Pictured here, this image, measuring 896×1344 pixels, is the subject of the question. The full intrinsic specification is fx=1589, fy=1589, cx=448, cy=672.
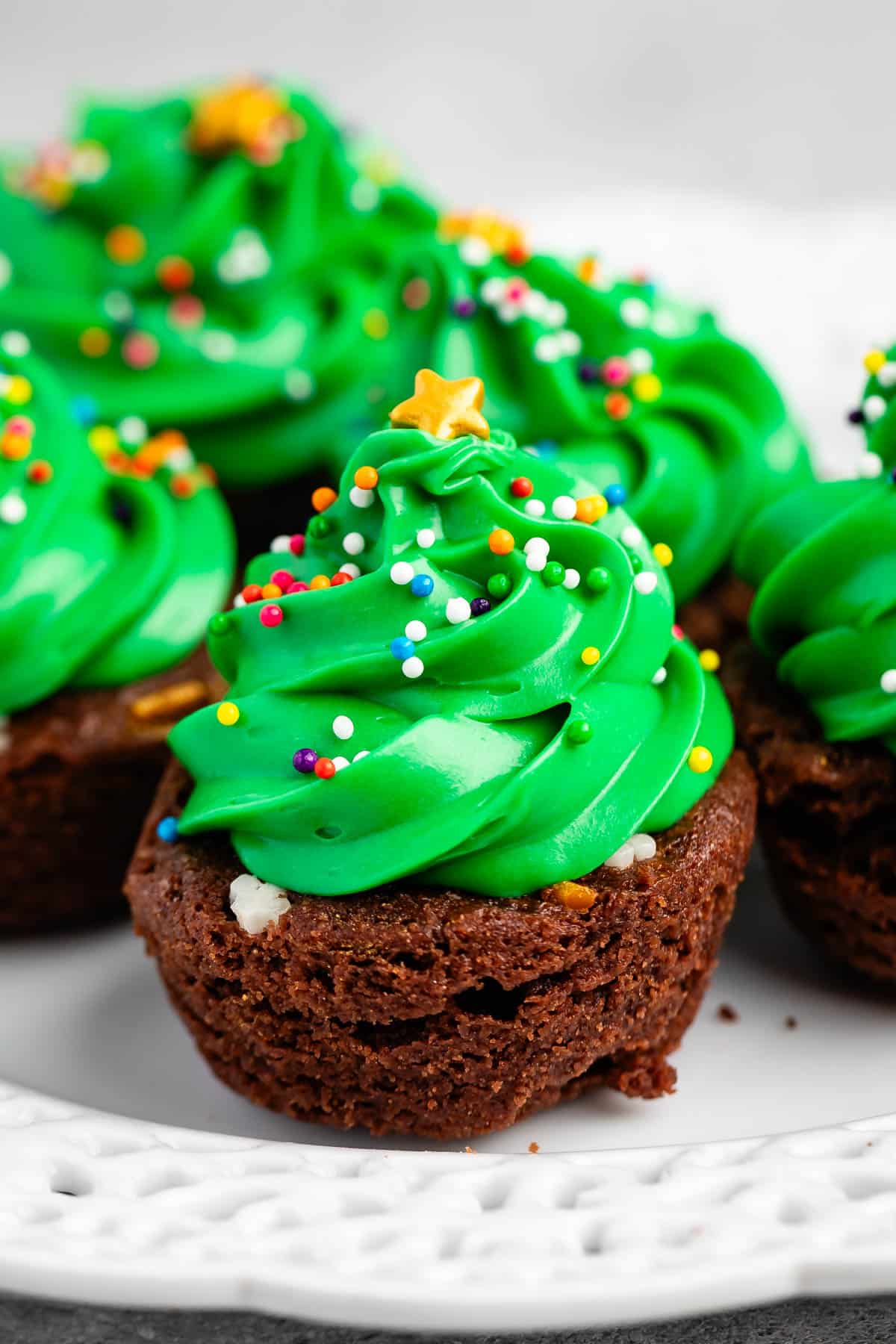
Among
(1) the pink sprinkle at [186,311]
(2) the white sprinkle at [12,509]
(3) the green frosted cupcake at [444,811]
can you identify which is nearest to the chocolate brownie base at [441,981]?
(3) the green frosted cupcake at [444,811]

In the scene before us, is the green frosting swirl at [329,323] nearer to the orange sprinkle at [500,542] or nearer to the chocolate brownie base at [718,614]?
the chocolate brownie base at [718,614]

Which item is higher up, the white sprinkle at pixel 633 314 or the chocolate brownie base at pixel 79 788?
the white sprinkle at pixel 633 314

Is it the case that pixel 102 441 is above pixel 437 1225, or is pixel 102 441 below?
above

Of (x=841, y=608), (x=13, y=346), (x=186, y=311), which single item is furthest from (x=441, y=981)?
(x=186, y=311)

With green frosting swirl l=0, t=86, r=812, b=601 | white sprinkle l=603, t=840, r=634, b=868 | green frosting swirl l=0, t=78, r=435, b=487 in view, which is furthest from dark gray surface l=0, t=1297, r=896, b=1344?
green frosting swirl l=0, t=78, r=435, b=487

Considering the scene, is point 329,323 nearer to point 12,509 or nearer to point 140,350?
point 140,350

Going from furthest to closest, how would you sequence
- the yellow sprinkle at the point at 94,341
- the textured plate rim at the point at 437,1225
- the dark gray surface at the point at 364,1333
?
the yellow sprinkle at the point at 94,341
the dark gray surface at the point at 364,1333
the textured plate rim at the point at 437,1225

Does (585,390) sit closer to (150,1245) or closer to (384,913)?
(384,913)
